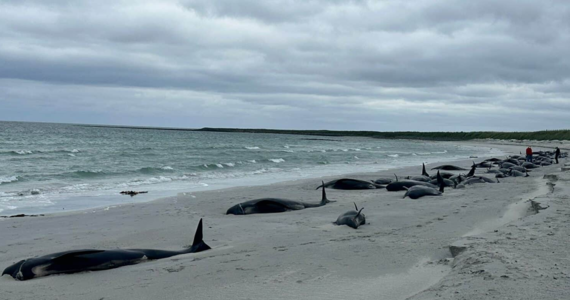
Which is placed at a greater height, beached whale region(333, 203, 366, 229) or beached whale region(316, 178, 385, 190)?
beached whale region(333, 203, 366, 229)

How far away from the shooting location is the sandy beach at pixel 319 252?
537cm

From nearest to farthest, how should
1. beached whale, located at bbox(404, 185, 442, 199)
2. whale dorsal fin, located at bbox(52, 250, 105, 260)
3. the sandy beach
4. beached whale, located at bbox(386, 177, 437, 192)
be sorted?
the sandy beach < whale dorsal fin, located at bbox(52, 250, 105, 260) < beached whale, located at bbox(404, 185, 442, 199) < beached whale, located at bbox(386, 177, 437, 192)

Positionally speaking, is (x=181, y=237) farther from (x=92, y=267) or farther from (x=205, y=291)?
(x=205, y=291)

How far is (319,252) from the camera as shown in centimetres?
715

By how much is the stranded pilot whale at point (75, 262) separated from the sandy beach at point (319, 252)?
165 mm

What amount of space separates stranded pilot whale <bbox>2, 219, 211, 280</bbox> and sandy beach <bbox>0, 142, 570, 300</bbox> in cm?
17

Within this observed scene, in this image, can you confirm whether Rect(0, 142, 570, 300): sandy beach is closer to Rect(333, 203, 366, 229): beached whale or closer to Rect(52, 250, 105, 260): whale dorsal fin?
Rect(333, 203, 366, 229): beached whale

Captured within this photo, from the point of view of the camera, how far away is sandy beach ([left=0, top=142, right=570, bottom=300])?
5.37 meters

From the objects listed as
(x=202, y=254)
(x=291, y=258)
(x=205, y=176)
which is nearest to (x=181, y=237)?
(x=202, y=254)

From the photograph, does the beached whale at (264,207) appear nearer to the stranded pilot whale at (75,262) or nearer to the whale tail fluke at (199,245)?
the whale tail fluke at (199,245)

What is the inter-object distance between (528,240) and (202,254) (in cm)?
463

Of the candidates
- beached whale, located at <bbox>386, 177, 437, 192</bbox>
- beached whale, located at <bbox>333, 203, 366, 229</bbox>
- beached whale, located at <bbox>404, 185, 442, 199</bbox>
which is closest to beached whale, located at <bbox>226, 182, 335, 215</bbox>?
beached whale, located at <bbox>333, 203, 366, 229</bbox>

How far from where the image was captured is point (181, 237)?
9.02m

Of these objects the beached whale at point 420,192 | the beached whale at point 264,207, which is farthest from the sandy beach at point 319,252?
→ the beached whale at point 420,192
